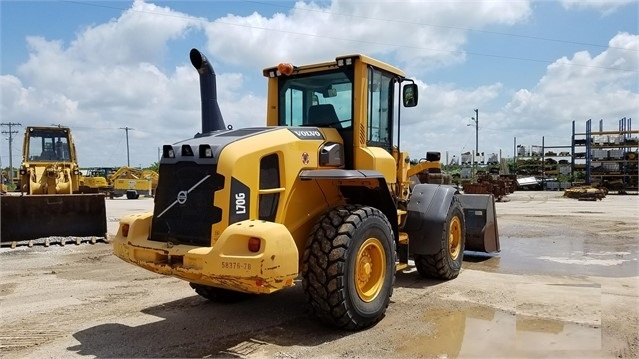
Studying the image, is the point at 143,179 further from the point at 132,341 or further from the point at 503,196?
the point at 132,341

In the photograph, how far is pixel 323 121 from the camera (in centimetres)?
616

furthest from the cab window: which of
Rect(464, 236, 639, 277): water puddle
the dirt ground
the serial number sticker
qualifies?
Rect(464, 236, 639, 277): water puddle

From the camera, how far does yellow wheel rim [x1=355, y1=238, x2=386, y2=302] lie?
5180mm

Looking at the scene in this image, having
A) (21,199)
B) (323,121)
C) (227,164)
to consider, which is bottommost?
(21,199)

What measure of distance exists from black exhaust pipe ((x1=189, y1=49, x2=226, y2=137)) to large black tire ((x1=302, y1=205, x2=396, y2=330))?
274 cm

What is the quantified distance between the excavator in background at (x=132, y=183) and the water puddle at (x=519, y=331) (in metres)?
30.4

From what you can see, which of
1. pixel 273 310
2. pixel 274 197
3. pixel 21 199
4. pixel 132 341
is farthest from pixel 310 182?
pixel 21 199

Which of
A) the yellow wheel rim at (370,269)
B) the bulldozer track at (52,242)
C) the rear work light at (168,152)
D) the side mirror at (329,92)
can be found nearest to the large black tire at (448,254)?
the yellow wheel rim at (370,269)

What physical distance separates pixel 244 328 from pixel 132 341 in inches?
41.1

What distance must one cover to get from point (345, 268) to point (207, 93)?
11.6 ft

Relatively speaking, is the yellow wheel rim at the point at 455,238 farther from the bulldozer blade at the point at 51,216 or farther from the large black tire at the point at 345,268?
the bulldozer blade at the point at 51,216

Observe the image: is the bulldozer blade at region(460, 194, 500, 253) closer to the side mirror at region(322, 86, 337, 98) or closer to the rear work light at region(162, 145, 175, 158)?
the side mirror at region(322, 86, 337, 98)

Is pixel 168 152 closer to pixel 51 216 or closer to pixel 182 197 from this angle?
pixel 182 197

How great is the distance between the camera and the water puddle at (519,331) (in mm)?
4547
